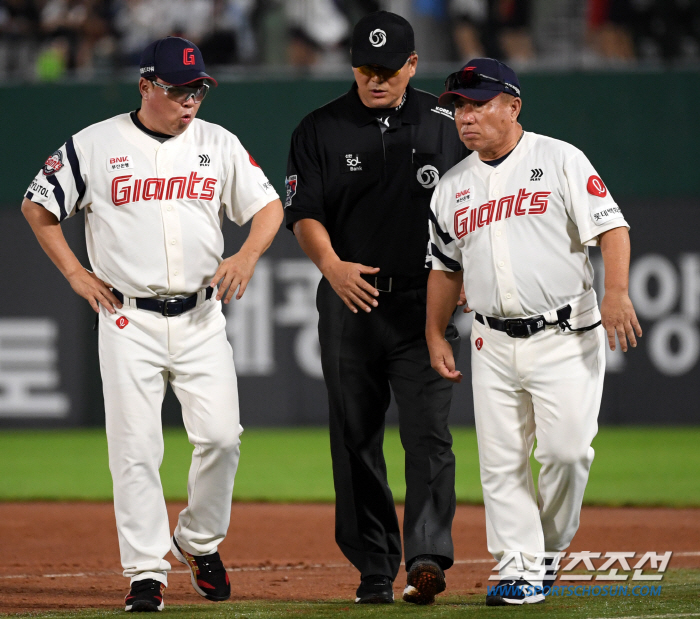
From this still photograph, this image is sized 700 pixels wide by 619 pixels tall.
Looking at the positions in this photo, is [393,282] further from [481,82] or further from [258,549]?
[258,549]

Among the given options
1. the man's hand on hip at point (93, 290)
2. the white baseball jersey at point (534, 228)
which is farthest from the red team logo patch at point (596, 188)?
the man's hand on hip at point (93, 290)

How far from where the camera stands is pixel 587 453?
14.0ft

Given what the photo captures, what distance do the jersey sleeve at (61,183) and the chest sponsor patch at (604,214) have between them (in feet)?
6.85

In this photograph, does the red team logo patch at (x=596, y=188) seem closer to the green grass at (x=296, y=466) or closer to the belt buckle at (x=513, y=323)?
the belt buckle at (x=513, y=323)

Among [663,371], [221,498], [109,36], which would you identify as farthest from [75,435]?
[221,498]

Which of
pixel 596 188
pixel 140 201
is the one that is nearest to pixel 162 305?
pixel 140 201

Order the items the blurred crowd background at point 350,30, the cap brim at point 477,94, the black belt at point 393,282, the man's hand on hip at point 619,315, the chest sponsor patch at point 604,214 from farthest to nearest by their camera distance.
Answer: the blurred crowd background at point 350,30 → the black belt at point 393,282 → the cap brim at point 477,94 → the chest sponsor patch at point 604,214 → the man's hand on hip at point 619,315

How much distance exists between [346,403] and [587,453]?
107 cm

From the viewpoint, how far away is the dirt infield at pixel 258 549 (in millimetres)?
4996

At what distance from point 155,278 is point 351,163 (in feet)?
3.25

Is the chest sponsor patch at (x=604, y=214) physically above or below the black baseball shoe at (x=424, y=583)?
above

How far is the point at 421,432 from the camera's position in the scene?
4637mm

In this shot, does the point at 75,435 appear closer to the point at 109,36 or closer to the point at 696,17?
the point at 109,36

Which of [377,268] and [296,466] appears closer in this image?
[377,268]
